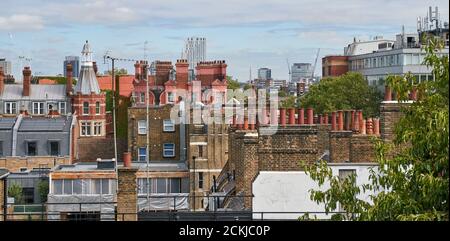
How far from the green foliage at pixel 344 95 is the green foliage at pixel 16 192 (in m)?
7.41

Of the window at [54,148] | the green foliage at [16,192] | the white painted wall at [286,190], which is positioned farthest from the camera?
the window at [54,148]

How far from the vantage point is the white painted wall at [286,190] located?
13102 mm

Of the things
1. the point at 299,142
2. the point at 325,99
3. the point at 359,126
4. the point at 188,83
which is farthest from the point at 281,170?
the point at 325,99

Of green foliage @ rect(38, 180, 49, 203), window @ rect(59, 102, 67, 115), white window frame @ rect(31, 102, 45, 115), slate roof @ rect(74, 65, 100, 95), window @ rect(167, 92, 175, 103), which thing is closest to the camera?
green foliage @ rect(38, 180, 49, 203)

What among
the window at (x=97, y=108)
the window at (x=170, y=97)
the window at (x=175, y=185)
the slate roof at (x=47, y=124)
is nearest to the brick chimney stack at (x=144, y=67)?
the window at (x=170, y=97)

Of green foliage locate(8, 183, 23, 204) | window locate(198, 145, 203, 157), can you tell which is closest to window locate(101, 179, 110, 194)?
green foliage locate(8, 183, 23, 204)

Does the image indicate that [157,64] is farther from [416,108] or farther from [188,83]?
[416,108]

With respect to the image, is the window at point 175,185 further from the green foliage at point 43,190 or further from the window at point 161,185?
the green foliage at point 43,190

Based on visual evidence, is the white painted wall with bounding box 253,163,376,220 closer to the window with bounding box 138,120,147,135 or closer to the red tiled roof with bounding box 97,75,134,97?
the red tiled roof with bounding box 97,75,134,97

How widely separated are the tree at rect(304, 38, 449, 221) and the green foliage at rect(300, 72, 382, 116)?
13.2 m

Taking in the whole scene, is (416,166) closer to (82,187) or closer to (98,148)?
(82,187)

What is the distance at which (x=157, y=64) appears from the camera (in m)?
21.4

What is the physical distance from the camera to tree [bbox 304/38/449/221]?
588 centimetres
